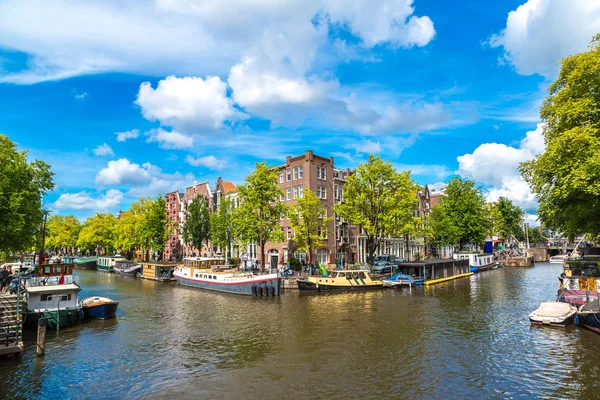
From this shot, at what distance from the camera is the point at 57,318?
29.7 metres

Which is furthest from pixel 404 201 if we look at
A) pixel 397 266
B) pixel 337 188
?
pixel 337 188

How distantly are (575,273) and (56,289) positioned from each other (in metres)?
48.3

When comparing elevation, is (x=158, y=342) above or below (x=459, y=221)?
below

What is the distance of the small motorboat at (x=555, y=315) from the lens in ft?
90.8

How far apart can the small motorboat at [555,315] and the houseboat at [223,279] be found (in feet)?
85.5

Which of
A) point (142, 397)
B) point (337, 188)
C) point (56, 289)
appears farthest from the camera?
point (337, 188)

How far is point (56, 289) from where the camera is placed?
30.0 metres

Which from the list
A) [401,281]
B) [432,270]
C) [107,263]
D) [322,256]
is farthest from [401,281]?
[107,263]

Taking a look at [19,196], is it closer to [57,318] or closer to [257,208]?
[57,318]

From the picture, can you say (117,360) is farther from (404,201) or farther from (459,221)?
(459,221)

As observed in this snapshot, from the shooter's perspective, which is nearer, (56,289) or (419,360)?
(419,360)

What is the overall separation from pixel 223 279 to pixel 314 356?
29.1 m

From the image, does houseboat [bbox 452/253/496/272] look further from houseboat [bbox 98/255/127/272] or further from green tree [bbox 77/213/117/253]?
green tree [bbox 77/213/117/253]

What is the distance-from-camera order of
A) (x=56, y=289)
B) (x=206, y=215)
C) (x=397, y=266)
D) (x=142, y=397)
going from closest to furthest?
(x=142, y=397)
(x=56, y=289)
(x=397, y=266)
(x=206, y=215)
